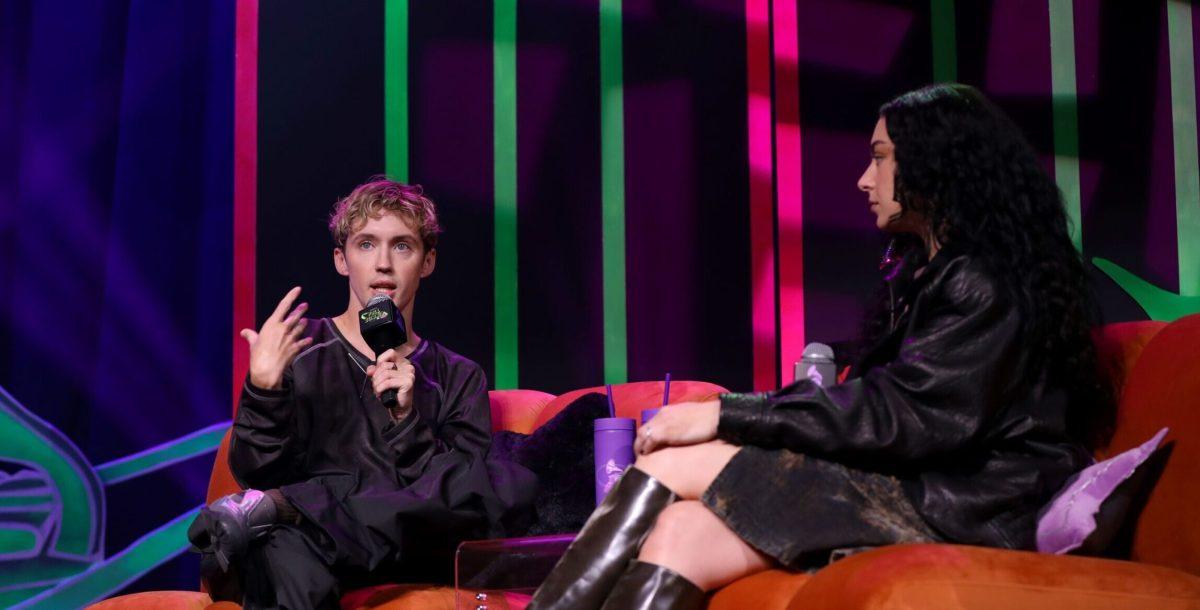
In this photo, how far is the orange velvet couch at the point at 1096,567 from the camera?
147 cm

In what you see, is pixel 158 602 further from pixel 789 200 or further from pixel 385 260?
pixel 789 200

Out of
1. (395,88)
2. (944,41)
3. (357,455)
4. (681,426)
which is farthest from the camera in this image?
(395,88)

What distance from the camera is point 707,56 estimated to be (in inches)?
145

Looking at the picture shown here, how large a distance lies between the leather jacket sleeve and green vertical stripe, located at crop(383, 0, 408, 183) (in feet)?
6.82

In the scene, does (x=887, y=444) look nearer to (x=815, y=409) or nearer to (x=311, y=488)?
(x=815, y=409)

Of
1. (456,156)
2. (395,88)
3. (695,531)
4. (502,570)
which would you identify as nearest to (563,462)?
(502,570)

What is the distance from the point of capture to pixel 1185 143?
3422mm

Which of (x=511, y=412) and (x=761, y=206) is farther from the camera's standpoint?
(x=761, y=206)

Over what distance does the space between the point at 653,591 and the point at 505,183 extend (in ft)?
7.16

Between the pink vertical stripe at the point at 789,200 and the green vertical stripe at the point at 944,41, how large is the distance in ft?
1.45

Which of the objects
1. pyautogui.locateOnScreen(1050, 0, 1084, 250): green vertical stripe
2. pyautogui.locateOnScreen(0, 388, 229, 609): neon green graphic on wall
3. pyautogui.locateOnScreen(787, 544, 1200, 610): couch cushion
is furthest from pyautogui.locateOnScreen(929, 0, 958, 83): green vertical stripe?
pyautogui.locateOnScreen(0, 388, 229, 609): neon green graphic on wall

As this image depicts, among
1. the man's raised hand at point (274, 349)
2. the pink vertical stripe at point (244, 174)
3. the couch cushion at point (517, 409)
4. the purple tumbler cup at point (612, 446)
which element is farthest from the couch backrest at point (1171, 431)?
the pink vertical stripe at point (244, 174)

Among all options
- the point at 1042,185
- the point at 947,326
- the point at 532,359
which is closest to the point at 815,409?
the point at 947,326

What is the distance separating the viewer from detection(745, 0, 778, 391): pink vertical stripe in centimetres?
356
